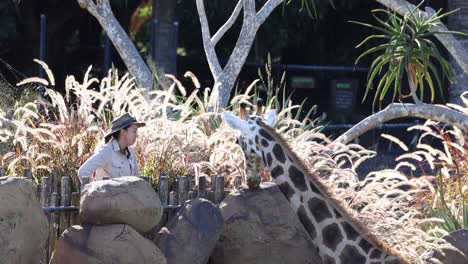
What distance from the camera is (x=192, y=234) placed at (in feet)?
24.7

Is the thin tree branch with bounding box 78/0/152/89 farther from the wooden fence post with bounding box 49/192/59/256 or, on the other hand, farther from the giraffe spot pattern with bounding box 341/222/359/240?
the giraffe spot pattern with bounding box 341/222/359/240

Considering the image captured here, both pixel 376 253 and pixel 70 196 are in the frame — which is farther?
pixel 70 196

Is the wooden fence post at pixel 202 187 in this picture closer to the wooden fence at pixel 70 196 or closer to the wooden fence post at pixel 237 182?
the wooden fence at pixel 70 196

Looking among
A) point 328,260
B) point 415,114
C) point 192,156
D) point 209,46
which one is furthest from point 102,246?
point 209,46

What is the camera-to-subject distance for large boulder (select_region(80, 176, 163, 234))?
22.7 feet

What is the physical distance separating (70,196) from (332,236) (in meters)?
2.07

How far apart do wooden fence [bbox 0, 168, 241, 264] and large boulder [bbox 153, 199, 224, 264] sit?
1.58 feet

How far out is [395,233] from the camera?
809cm

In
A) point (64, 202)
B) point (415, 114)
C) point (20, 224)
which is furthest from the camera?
point (415, 114)

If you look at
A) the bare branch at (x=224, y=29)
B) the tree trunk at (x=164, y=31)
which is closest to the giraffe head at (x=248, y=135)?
the bare branch at (x=224, y=29)

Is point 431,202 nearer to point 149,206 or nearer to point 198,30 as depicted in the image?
point 149,206

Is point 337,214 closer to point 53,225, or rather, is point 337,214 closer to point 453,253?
point 453,253

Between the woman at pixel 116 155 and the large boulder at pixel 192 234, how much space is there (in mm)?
649

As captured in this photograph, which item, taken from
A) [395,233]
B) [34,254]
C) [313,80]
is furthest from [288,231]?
[313,80]
